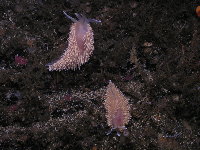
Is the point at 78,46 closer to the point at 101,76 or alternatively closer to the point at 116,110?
the point at 101,76

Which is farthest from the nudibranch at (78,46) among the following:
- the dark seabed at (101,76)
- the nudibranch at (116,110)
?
the nudibranch at (116,110)

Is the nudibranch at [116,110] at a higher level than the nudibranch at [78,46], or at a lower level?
lower

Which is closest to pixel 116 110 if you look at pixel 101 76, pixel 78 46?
pixel 101 76

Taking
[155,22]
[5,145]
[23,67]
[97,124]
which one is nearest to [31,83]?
[23,67]

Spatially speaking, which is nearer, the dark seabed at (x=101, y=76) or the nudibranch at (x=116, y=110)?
the nudibranch at (x=116, y=110)

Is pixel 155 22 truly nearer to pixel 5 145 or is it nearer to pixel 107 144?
pixel 107 144

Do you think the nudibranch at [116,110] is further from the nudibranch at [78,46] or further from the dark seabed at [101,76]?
the nudibranch at [78,46]

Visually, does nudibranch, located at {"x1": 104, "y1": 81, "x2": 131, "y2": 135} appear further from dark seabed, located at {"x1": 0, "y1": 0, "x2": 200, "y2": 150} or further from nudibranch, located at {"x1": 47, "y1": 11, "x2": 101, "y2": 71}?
nudibranch, located at {"x1": 47, "y1": 11, "x2": 101, "y2": 71}
